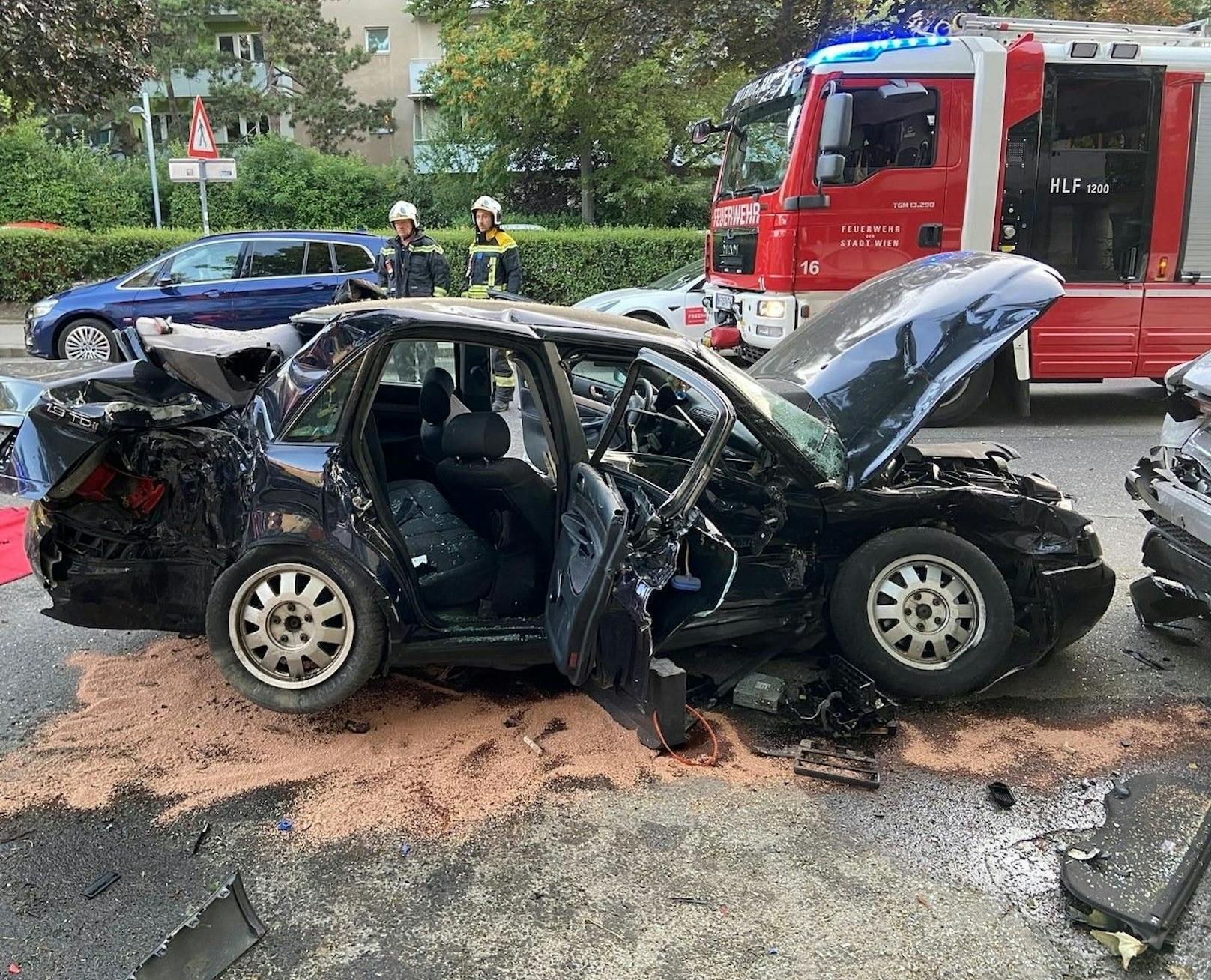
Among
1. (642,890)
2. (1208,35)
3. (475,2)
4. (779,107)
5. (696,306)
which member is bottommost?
(642,890)

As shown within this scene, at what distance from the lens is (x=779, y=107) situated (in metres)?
8.56

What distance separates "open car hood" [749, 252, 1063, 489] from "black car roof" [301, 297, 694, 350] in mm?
679

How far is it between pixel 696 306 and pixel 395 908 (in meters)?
9.22

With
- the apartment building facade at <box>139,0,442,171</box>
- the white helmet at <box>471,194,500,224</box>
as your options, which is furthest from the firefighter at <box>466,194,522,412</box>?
the apartment building facade at <box>139,0,442,171</box>

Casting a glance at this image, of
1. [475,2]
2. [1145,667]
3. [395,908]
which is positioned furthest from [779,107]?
[475,2]

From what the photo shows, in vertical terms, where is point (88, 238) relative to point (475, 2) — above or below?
below

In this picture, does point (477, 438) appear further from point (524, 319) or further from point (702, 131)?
point (702, 131)

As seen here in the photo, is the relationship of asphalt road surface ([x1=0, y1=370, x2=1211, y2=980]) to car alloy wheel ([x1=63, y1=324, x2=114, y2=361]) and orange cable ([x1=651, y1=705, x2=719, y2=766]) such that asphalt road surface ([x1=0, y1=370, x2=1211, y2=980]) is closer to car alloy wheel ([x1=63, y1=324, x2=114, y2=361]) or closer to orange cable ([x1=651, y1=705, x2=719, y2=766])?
orange cable ([x1=651, y1=705, x2=719, y2=766])

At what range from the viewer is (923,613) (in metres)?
3.71

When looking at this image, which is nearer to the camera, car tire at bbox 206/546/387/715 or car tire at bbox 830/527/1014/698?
car tire at bbox 206/546/387/715

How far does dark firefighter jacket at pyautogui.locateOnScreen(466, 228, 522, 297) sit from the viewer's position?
8766mm

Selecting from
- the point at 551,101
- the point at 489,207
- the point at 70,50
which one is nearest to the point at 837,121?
the point at 489,207

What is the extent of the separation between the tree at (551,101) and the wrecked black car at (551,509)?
12.4 m

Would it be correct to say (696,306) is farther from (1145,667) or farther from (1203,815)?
(1203,815)
